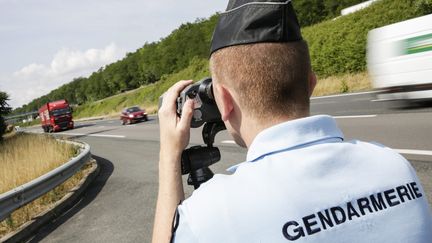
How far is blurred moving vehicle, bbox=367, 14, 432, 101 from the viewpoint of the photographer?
11.2 m

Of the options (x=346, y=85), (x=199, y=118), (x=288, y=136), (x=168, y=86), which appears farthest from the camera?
(x=168, y=86)

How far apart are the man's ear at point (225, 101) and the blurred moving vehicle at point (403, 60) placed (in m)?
11.3

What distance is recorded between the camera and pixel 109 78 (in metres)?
107

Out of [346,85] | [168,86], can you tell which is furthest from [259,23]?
[168,86]

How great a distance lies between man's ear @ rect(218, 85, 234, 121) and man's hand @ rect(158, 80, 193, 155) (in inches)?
6.8

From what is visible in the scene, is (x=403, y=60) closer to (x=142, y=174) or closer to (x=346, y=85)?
(x=142, y=174)

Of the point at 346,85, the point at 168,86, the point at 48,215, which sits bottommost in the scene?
the point at 48,215

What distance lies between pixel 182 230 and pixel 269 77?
466 millimetres

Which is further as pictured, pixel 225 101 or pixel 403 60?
pixel 403 60

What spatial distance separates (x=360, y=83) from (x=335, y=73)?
526cm

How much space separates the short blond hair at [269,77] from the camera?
1.17 meters

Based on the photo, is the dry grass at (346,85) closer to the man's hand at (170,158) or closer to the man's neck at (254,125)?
the man's hand at (170,158)

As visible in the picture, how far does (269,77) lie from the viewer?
1.16 metres

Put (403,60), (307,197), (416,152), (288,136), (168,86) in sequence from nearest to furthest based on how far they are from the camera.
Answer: (307,197)
(288,136)
(416,152)
(403,60)
(168,86)
